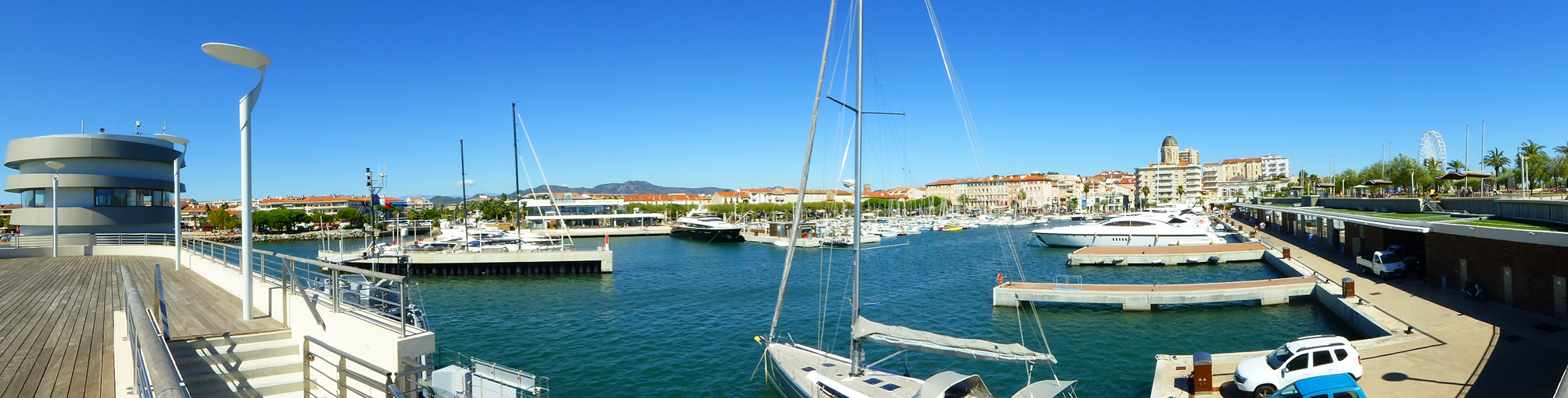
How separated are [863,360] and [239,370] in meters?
9.81

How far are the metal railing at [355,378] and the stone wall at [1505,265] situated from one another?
2389 centimetres

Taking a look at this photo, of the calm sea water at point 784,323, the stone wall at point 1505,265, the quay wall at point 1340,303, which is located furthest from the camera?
the quay wall at point 1340,303

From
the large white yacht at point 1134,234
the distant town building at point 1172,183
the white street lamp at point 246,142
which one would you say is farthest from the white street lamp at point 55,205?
the distant town building at point 1172,183

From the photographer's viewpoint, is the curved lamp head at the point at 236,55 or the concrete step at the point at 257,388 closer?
the concrete step at the point at 257,388

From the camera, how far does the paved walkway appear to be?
11.9 meters

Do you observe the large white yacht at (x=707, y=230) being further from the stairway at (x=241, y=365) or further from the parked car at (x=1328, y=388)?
the stairway at (x=241, y=365)

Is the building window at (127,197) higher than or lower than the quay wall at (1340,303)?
higher

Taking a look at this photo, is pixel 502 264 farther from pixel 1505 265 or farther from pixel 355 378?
pixel 1505 265

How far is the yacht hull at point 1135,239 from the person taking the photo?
163ft

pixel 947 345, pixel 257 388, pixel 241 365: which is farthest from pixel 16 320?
pixel 947 345

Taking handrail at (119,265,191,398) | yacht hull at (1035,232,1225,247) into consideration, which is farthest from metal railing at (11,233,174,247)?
yacht hull at (1035,232,1225,247)

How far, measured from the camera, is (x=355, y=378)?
5699mm

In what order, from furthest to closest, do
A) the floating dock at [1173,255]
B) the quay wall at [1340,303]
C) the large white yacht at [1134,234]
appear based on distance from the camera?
1. the large white yacht at [1134,234]
2. the floating dock at [1173,255]
3. the quay wall at [1340,303]

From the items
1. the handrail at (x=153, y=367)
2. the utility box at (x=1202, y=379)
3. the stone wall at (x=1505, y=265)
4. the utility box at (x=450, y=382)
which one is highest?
the handrail at (x=153, y=367)
